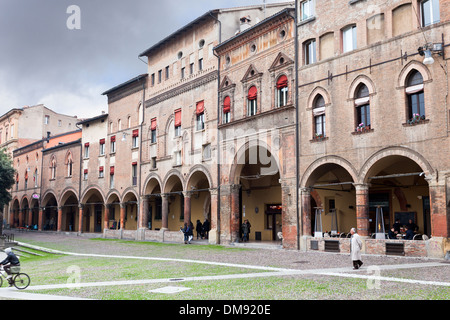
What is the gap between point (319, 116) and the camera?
23469mm

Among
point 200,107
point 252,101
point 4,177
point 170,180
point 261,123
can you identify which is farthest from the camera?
point 4,177

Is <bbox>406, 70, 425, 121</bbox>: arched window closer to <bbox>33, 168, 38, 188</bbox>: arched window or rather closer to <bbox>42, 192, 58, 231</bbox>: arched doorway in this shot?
<bbox>42, 192, 58, 231</bbox>: arched doorway

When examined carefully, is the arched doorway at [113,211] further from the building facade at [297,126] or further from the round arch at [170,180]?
the round arch at [170,180]

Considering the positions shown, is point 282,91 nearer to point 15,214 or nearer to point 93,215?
point 93,215

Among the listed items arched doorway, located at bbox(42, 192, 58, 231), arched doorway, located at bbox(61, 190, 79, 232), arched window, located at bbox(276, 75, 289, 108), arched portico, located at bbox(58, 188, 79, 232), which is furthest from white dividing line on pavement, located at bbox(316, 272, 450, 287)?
arched doorway, located at bbox(61, 190, 79, 232)

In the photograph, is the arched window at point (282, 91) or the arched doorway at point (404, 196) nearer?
the arched doorway at point (404, 196)

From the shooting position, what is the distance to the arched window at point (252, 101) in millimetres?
27250

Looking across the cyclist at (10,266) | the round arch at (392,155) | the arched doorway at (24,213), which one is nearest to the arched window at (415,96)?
the round arch at (392,155)

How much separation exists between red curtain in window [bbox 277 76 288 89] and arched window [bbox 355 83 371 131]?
473cm

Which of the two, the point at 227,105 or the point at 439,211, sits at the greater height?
the point at 227,105

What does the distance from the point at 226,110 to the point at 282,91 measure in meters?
4.93

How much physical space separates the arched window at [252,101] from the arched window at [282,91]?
1.95 meters

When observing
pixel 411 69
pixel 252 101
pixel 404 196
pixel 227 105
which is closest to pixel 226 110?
pixel 227 105
